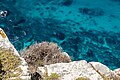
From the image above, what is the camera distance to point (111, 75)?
389 inches

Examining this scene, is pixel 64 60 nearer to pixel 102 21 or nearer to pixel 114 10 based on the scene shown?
pixel 102 21

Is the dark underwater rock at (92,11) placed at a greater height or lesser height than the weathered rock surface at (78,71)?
lesser

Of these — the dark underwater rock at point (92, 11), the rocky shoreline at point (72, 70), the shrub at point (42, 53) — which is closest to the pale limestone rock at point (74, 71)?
the rocky shoreline at point (72, 70)

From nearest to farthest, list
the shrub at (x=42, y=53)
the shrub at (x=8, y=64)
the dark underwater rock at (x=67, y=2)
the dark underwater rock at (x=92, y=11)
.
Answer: the shrub at (x=8, y=64), the shrub at (x=42, y=53), the dark underwater rock at (x=92, y=11), the dark underwater rock at (x=67, y=2)

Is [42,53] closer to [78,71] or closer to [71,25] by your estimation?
[78,71]

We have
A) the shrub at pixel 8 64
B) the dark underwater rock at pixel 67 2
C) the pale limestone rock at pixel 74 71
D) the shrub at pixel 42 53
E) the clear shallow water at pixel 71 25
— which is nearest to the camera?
the shrub at pixel 8 64

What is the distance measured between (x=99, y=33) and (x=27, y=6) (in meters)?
10.2

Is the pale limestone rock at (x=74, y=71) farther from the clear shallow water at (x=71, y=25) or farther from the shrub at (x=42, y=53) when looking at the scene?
the clear shallow water at (x=71, y=25)

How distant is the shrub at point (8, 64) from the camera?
7770 mm

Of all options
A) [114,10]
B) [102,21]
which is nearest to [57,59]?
[102,21]

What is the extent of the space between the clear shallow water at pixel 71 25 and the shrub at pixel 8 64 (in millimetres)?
24456

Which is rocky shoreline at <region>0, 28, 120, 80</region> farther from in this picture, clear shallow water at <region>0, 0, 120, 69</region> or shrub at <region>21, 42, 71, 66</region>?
clear shallow water at <region>0, 0, 120, 69</region>

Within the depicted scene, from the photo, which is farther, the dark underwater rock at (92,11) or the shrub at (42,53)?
the dark underwater rock at (92,11)

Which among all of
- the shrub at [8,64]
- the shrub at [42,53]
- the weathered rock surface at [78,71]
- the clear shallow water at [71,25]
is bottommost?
the clear shallow water at [71,25]
